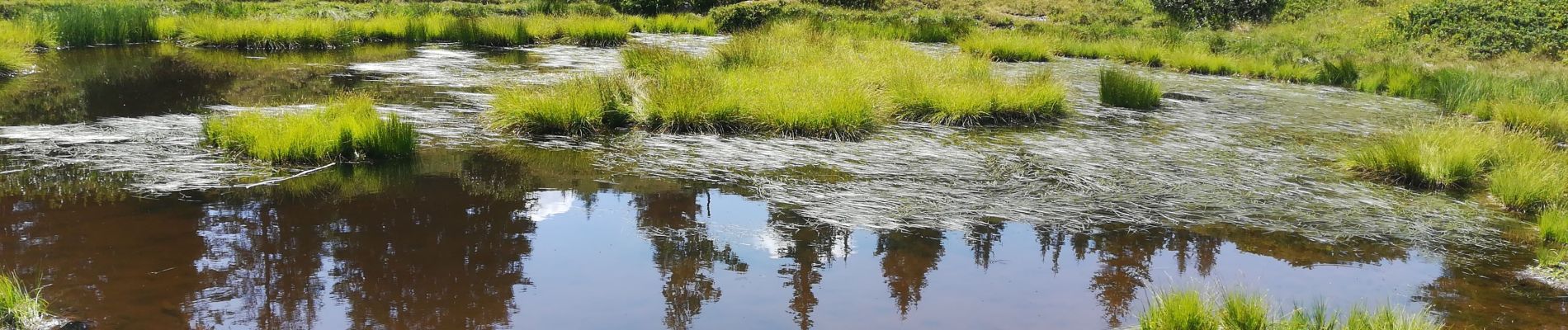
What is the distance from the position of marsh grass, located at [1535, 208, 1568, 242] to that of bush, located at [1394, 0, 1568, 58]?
15402 millimetres

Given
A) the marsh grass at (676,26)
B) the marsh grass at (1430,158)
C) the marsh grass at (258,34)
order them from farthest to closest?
1. the marsh grass at (676,26)
2. the marsh grass at (258,34)
3. the marsh grass at (1430,158)

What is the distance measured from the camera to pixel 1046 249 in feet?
20.0

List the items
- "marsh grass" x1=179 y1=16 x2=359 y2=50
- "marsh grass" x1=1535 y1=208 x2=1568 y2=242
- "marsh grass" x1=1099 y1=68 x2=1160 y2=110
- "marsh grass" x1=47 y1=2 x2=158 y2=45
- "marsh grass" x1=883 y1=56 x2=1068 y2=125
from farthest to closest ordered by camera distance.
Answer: "marsh grass" x1=179 y1=16 x2=359 y2=50
"marsh grass" x1=47 y1=2 x2=158 y2=45
"marsh grass" x1=1099 y1=68 x2=1160 y2=110
"marsh grass" x1=883 y1=56 x2=1068 y2=125
"marsh grass" x1=1535 y1=208 x2=1568 y2=242

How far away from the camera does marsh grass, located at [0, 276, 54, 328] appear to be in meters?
4.16

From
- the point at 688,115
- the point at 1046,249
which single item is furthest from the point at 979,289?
the point at 688,115

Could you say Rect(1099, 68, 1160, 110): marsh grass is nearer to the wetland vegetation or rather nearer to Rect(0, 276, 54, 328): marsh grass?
the wetland vegetation

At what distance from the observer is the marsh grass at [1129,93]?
1246cm

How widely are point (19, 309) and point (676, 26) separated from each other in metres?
19.6

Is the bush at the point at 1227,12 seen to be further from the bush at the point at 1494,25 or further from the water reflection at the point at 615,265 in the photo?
the water reflection at the point at 615,265

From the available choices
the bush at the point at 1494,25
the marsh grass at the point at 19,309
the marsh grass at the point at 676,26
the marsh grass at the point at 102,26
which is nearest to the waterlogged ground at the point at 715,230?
the marsh grass at the point at 19,309

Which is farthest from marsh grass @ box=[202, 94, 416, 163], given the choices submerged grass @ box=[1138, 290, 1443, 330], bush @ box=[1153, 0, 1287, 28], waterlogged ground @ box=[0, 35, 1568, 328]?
bush @ box=[1153, 0, 1287, 28]

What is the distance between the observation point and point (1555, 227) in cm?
648

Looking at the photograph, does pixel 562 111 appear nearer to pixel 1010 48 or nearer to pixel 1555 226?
pixel 1555 226

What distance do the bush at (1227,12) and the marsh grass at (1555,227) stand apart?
20.9 metres
